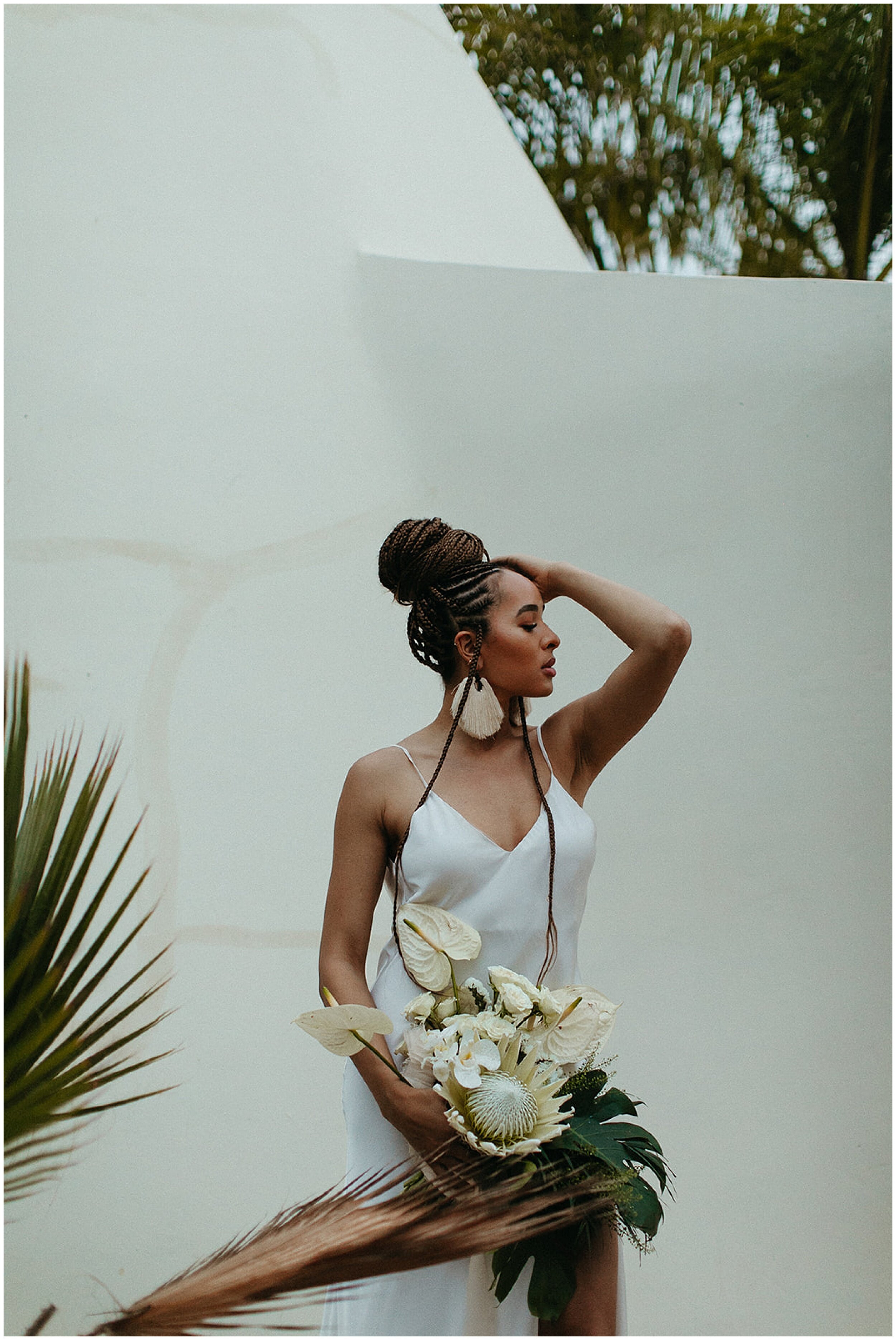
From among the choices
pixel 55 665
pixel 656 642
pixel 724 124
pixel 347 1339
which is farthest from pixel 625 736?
pixel 724 124

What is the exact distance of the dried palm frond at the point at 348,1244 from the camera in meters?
1.17

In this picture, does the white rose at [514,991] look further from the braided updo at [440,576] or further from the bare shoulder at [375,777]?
the braided updo at [440,576]

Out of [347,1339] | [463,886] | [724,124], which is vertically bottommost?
[347,1339]

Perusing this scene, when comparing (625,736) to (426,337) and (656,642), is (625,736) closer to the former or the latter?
(656,642)

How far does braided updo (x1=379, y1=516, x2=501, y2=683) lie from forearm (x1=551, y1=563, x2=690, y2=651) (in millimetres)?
122

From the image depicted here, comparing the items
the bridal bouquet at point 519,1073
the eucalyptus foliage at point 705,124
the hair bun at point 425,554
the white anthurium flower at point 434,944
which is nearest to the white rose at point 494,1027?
the bridal bouquet at point 519,1073

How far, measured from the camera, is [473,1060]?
56.6 inches

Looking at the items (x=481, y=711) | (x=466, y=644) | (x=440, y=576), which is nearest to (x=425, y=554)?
(x=440, y=576)

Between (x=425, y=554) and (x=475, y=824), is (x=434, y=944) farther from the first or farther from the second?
(x=425, y=554)

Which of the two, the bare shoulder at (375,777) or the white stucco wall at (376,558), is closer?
the bare shoulder at (375,777)

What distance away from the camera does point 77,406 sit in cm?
278

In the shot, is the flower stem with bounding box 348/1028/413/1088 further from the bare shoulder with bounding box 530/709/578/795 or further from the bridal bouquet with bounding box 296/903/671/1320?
the bare shoulder with bounding box 530/709/578/795

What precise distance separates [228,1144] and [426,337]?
205 cm

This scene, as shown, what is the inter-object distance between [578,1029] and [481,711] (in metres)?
0.50
